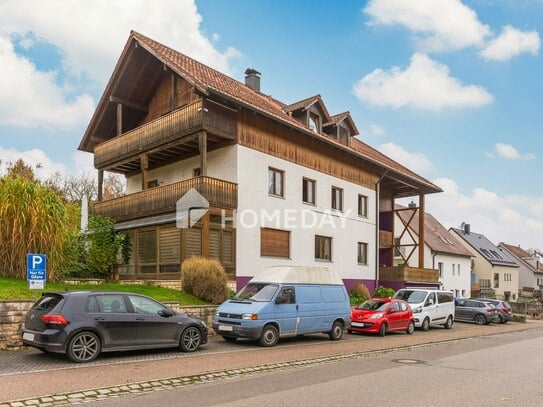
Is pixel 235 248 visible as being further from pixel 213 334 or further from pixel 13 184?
pixel 13 184

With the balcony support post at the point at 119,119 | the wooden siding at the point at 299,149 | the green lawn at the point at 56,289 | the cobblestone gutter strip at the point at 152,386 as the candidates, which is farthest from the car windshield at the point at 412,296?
the balcony support post at the point at 119,119

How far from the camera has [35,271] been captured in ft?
42.3

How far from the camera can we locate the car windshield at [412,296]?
23.7 m

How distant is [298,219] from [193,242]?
6.48 meters

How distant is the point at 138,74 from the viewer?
2630 cm

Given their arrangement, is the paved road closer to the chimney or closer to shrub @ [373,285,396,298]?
shrub @ [373,285,396,298]

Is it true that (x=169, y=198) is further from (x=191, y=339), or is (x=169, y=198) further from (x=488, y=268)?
(x=488, y=268)

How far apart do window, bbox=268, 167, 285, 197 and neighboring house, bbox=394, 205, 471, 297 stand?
22.3m

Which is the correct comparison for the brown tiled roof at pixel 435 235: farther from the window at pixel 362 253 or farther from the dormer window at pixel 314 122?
the dormer window at pixel 314 122

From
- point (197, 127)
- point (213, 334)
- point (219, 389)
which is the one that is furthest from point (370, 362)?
point (197, 127)

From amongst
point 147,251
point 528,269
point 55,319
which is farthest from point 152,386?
point 528,269

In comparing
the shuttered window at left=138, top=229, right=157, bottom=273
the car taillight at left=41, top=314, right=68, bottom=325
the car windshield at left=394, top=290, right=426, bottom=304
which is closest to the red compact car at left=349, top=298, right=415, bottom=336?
the car windshield at left=394, top=290, right=426, bottom=304

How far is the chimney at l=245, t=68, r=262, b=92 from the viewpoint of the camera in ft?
104

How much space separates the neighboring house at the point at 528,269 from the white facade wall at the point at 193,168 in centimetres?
5873
